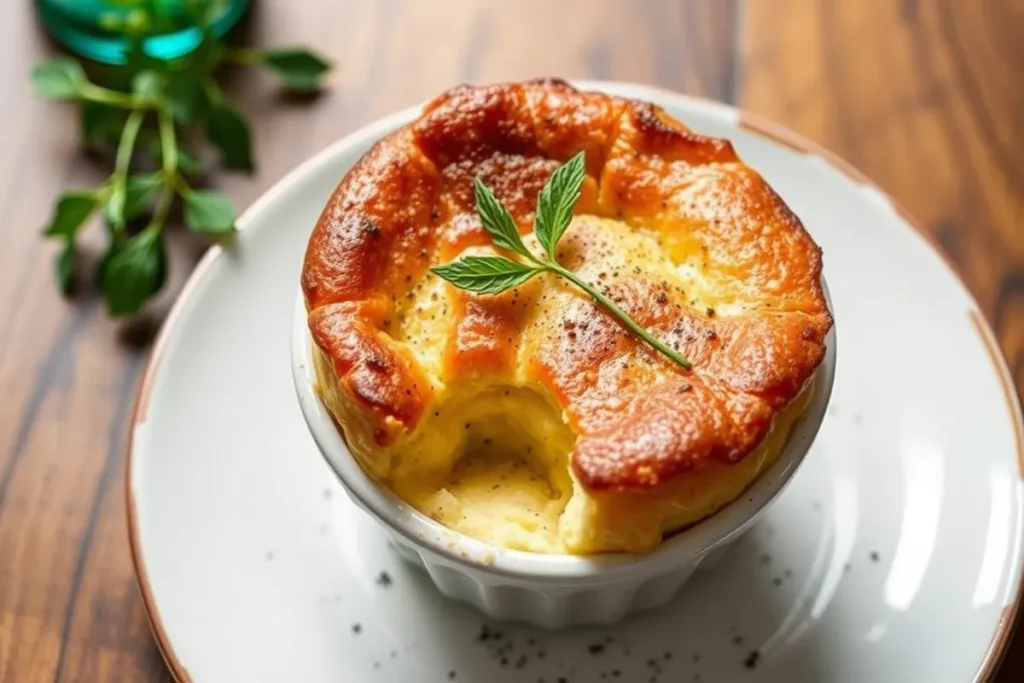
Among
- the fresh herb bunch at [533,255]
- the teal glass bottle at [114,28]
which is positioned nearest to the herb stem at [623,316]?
the fresh herb bunch at [533,255]

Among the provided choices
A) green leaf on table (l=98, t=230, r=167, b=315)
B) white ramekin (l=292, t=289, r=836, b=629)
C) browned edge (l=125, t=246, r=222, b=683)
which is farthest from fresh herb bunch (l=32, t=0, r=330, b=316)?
white ramekin (l=292, t=289, r=836, b=629)

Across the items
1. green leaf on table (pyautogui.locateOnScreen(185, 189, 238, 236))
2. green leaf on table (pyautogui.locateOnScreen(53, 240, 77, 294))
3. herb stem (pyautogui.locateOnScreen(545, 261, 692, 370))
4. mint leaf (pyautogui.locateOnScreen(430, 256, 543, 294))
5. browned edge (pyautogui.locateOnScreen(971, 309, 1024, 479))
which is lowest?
green leaf on table (pyautogui.locateOnScreen(53, 240, 77, 294))

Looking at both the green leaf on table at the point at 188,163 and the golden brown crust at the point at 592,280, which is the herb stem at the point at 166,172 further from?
the golden brown crust at the point at 592,280


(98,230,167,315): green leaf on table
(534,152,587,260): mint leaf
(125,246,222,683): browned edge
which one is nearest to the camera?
(534,152,587,260): mint leaf

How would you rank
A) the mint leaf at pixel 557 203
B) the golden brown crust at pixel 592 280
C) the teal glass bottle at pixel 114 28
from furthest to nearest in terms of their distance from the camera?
the teal glass bottle at pixel 114 28 < the mint leaf at pixel 557 203 < the golden brown crust at pixel 592 280

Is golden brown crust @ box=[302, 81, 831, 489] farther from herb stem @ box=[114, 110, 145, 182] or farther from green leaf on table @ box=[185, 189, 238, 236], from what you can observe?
herb stem @ box=[114, 110, 145, 182]

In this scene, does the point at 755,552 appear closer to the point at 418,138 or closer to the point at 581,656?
the point at 581,656
